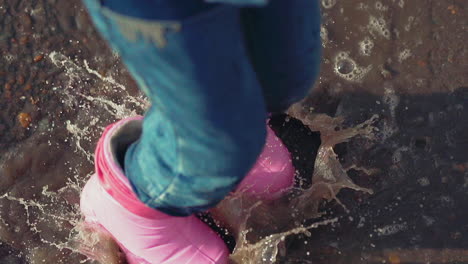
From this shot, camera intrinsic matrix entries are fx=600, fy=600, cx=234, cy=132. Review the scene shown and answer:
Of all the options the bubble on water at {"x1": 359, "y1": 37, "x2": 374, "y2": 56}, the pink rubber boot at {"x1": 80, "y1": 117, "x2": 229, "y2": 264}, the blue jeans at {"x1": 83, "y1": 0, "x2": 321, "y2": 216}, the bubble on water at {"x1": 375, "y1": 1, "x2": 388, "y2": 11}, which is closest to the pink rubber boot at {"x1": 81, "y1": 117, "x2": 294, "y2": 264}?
the pink rubber boot at {"x1": 80, "y1": 117, "x2": 229, "y2": 264}

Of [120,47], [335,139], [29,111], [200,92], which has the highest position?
[120,47]

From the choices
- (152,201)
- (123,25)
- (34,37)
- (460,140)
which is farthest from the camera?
(34,37)

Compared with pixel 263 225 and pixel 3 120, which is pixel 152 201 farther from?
pixel 3 120

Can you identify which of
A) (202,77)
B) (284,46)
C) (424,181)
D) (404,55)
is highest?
(202,77)

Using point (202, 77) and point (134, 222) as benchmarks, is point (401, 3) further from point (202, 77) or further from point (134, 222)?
point (202, 77)

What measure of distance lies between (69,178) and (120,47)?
122 cm

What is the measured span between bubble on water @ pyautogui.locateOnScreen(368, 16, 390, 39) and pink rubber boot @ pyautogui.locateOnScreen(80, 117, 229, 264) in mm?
1008

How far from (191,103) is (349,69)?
1.29 m

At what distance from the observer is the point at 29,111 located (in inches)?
86.0

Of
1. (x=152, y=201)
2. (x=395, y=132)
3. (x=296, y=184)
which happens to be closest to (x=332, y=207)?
(x=296, y=184)

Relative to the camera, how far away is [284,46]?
1294mm

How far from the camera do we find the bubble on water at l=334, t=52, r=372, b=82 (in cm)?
221

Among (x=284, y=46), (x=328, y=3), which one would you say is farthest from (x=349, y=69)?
(x=284, y=46)

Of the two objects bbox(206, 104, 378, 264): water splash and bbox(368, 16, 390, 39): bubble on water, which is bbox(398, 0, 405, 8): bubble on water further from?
bbox(206, 104, 378, 264): water splash
